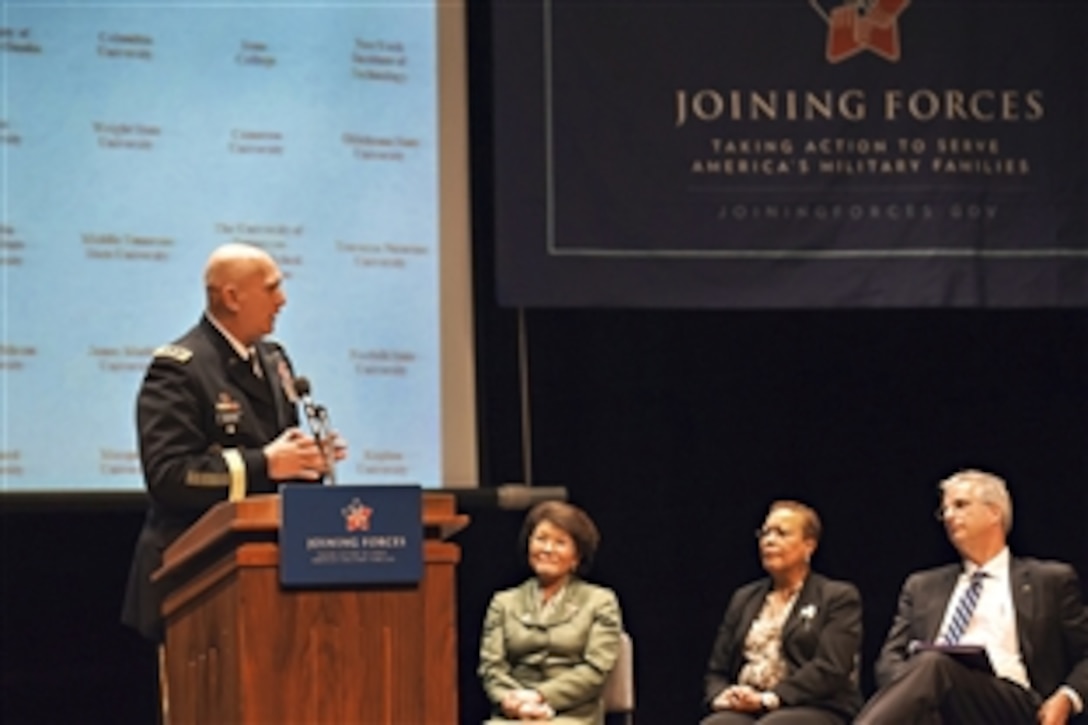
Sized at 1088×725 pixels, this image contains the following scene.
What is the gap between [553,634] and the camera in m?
5.39

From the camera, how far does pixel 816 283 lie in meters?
6.14

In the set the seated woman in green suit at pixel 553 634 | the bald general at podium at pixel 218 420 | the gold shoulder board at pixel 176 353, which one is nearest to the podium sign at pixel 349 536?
the bald general at podium at pixel 218 420

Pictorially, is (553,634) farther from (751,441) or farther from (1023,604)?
(751,441)

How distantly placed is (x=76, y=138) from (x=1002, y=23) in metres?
2.94

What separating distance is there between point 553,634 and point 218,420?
70.8 inches

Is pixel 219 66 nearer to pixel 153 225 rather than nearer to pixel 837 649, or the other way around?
pixel 153 225

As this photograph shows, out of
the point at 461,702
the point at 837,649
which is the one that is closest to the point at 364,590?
the point at 837,649

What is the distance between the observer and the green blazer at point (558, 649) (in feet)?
17.4

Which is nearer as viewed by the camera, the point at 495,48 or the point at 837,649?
the point at 837,649

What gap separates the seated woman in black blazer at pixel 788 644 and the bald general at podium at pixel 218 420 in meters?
1.93

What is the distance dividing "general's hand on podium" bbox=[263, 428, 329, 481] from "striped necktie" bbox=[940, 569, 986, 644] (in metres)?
2.45

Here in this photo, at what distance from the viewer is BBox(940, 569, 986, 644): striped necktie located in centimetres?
548

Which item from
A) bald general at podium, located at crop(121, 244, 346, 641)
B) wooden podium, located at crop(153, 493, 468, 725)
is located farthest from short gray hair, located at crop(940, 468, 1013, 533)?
wooden podium, located at crop(153, 493, 468, 725)

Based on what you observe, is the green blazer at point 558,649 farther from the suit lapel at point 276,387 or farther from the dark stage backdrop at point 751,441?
the suit lapel at point 276,387
